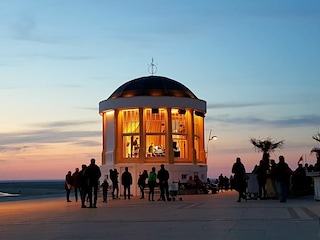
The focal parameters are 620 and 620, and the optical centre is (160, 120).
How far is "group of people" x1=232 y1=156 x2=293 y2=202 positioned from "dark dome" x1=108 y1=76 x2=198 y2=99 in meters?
13.7

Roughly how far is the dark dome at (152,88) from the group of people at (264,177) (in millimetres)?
13660

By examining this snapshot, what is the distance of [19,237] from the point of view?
10.9 metres

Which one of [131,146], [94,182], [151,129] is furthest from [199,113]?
[94,182]

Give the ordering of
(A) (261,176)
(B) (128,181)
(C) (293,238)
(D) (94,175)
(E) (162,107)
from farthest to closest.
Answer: (E) (162,107) < (B) (128,181) < (A) (261,176) < (D) (94,175) < (C) (293,238)

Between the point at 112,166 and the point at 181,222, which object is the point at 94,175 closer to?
the point at 181,222

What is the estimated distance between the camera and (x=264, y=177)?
24609 mm

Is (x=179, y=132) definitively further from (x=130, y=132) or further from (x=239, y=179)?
(x=239, y=179)

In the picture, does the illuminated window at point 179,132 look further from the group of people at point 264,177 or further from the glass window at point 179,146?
the group of people at point 264,177

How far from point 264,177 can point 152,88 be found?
1550 centimetres

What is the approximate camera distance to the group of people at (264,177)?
2231 centimetres

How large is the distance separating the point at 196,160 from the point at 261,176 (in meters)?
15.2

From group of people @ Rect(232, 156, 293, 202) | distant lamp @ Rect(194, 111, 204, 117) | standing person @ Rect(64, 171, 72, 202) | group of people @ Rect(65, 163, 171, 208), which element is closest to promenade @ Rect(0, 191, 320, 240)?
group of people @ Rect(65, 163, 171, 208)

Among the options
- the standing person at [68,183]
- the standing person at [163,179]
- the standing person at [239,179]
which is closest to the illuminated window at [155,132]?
the standing person at [68,183]


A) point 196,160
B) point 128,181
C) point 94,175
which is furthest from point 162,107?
point 94,175
